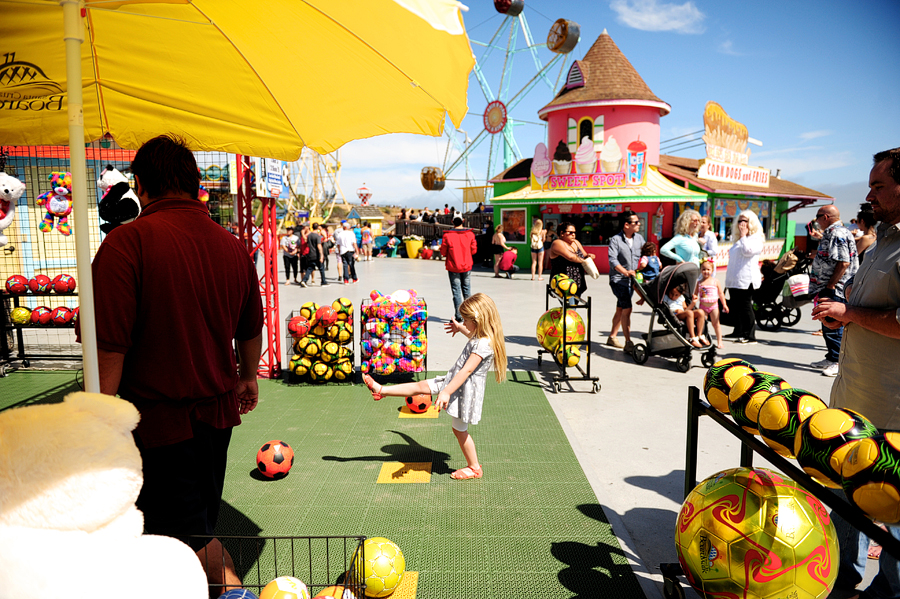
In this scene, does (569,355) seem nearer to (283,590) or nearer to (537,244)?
(283,590)

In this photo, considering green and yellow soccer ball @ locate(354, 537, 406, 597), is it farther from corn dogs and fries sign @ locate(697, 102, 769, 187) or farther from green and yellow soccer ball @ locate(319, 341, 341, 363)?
corn dogs and fries sign @ locate(697, 102, 769, 187)

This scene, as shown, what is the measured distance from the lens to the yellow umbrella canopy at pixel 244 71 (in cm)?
205

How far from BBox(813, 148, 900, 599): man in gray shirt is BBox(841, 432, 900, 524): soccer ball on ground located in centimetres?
112

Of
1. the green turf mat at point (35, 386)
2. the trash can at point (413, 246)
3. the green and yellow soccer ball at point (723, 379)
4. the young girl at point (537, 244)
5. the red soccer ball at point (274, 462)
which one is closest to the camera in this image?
the green and yellow soccer ball at point (723, 379)

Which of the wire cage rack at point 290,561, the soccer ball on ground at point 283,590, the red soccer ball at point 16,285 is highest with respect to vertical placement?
the red soccer ball at point 16,285

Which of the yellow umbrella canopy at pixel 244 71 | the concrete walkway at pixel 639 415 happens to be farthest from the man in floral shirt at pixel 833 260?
the yellow umbrella canopy at pixel 244 71

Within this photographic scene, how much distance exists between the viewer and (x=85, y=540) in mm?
1109

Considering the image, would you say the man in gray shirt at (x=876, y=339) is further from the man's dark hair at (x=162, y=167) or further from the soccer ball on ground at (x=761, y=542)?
the man's dark hair at (x=162, y=167)

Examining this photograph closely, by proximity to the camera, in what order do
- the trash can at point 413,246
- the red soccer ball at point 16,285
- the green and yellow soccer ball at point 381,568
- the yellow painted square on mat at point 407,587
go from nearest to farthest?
1. the green and yellow soccer ball at point 381,568
2. the yellow painted square on mat at point 407,587
3. the red soccer ball at point 16,285
4. the trash can at point 413,246

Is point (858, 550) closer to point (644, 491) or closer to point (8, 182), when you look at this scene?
point (644, 491)

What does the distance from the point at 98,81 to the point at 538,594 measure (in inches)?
144

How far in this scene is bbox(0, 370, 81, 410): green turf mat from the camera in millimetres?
6156

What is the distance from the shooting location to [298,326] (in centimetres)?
662

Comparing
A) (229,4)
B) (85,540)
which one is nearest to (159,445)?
(85,540)
